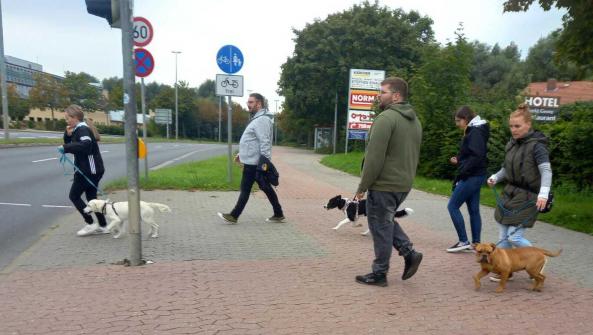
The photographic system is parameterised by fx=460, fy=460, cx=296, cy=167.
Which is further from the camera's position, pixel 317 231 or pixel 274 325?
pixel 317 231

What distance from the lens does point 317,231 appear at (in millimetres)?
6805

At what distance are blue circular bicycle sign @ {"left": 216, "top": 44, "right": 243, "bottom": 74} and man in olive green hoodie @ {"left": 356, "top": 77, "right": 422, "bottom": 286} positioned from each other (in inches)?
278

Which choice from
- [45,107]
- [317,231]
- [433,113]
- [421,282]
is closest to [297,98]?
[433,113]

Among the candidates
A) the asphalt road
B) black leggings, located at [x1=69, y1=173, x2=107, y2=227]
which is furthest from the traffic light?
the asphalt road

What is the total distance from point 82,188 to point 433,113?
11.4 m

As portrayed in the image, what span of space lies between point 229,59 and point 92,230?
579 cm

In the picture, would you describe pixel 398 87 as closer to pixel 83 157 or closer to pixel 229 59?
pixel 83 157

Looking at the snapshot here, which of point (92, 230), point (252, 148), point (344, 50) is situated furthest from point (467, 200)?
point (344, 50)

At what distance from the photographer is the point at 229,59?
35.2 ft

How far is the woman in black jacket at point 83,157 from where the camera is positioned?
591 centimetres

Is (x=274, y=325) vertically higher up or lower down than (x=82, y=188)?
lower down

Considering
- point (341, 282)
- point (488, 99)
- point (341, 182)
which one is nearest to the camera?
point (341, 282)

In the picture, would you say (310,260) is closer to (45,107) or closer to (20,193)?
(20,193)

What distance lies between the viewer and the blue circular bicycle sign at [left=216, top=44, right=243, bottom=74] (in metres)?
10.6
